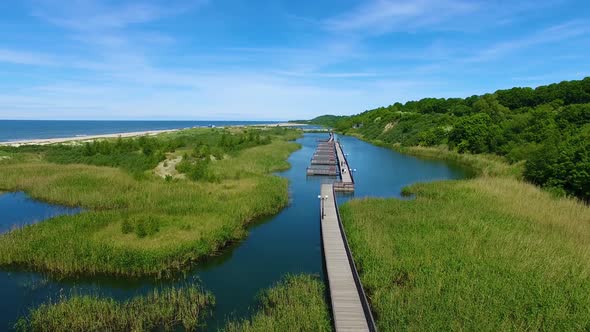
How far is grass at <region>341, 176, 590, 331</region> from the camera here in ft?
42.0

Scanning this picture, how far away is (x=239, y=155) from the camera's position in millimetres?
57250

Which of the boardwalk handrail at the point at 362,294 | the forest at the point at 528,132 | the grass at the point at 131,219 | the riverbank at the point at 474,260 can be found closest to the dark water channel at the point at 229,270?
the grass at the point at 131,219

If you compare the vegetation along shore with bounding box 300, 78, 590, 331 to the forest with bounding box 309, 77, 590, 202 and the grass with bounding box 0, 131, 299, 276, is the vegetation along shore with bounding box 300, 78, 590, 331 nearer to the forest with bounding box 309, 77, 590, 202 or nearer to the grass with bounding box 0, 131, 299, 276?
the forest with bounding box 309, 77, 590, 202

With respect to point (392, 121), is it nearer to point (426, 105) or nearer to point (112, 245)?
point (426, 105)

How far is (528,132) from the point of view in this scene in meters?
55.2

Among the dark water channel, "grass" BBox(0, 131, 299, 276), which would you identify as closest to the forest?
the dark water channel

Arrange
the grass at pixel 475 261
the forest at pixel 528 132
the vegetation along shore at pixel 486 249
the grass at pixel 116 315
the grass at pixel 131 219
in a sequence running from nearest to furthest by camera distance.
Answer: the grass at pixel 475 261 < the vegetation along shore at pixel 486 249 < the grass at pixel 116 315 < the grass at pixel 131 219 < the forest at pixel 528 132

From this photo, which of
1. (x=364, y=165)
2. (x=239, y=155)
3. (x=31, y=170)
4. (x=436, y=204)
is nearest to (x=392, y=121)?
(x=364, y=165)

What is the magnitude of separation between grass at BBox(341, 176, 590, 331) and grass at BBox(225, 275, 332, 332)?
227cm

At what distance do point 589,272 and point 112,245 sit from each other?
948 inches

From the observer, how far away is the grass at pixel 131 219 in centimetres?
1820

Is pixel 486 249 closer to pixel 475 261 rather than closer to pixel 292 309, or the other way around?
pixel 475 261

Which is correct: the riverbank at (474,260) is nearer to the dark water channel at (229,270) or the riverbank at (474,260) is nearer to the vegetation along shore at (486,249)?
the vegetation along shore at (486,249)

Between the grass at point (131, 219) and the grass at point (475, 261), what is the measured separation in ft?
28.9
